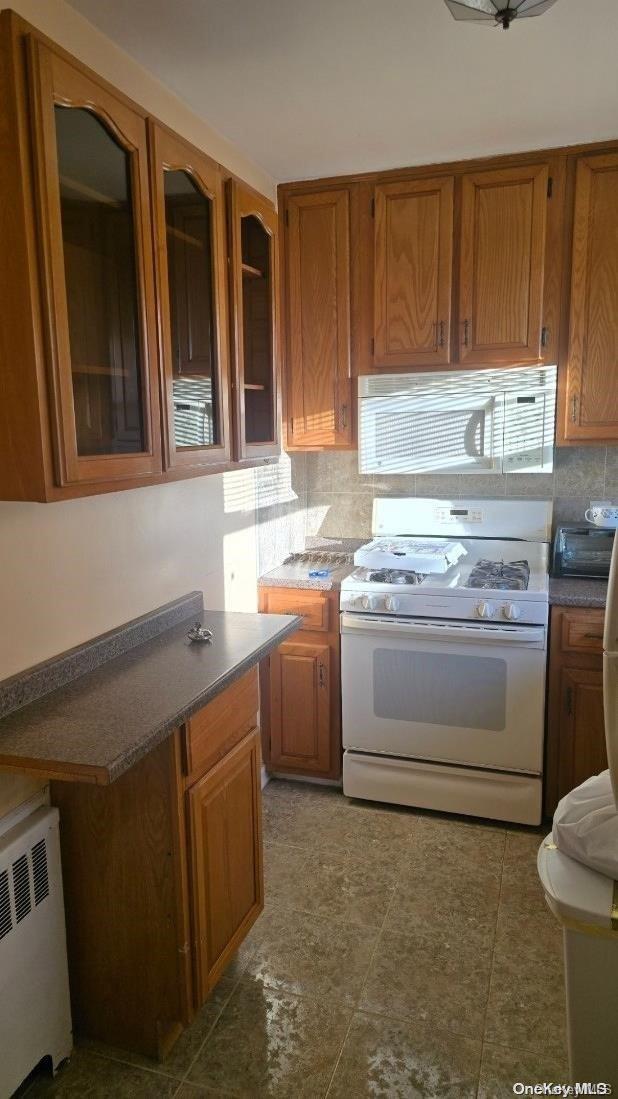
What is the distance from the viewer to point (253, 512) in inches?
114

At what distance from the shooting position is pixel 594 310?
8.60 ft

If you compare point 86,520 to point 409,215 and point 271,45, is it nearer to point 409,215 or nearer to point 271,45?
point 271,45

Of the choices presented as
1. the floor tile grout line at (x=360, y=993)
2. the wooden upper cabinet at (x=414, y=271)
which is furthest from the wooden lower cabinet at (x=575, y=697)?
the wooden upper cabinet at (x=414, y=271)

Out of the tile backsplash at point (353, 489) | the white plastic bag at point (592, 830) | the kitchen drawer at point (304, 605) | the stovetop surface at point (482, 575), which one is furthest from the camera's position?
the tile backsplash at point (353, 489)

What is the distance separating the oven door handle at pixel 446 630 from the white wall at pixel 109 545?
1.51 ft

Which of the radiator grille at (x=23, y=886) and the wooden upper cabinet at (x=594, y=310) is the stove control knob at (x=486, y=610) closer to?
the wooden upper cabinet at (x=594, y=310)

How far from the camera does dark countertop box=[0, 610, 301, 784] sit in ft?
4.50

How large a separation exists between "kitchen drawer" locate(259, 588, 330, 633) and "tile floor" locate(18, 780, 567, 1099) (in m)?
0.75

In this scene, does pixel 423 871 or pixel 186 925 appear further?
pixel 423 871

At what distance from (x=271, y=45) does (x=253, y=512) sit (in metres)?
1.53

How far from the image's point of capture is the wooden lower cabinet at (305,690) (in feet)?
9.52

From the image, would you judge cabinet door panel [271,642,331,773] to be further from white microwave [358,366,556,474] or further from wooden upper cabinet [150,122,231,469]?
wooden upper cabinet [150,122,231,469]

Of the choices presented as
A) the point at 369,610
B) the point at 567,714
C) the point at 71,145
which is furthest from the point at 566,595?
the point at 71,145

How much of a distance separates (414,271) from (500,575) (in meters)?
1.17
